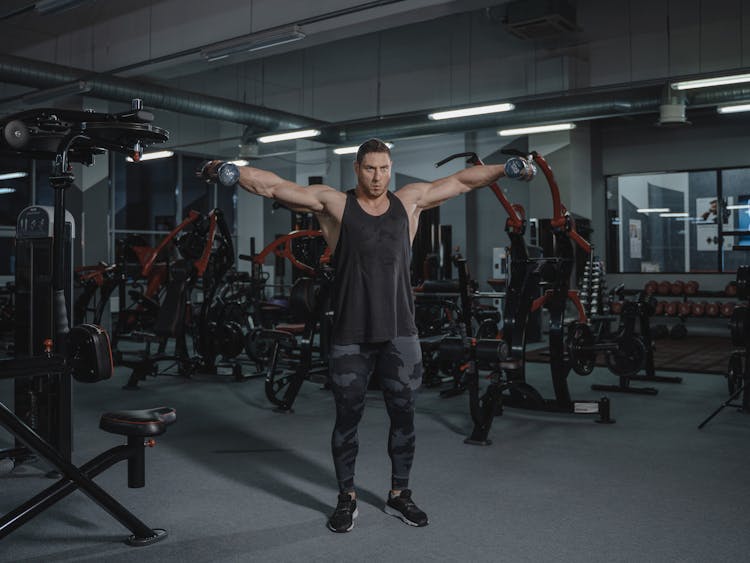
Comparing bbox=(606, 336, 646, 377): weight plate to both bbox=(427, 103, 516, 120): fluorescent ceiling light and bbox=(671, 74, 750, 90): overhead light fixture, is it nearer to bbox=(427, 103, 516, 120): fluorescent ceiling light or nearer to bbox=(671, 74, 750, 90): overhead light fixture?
bbox=(671, 74, 750, 90): overhead light fixture

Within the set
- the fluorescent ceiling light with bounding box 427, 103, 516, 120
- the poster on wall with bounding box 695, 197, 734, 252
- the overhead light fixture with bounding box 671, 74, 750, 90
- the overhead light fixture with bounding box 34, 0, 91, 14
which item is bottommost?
the poster on wall with bounding box 695, 197, 734, 252

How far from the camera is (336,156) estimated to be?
13484 millimetres

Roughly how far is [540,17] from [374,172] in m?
6.20

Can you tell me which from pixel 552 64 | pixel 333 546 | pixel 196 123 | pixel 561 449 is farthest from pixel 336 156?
pixel 333 546

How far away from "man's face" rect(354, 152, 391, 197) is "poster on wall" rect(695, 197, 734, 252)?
9779 mm

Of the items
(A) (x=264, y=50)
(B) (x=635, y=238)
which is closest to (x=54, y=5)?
(A) (x=264, y=50)

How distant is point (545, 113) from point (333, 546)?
25.0 ft

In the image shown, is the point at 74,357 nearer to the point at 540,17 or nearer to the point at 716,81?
the point at 716,81

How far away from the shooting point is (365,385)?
279 cm

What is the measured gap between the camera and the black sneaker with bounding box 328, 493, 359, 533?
8.76ft

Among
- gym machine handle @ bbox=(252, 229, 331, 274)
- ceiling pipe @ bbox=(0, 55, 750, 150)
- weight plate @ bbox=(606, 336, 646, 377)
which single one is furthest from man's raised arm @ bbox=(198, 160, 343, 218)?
ceiling pipe @ bbox=(0, 55, 750, 150)

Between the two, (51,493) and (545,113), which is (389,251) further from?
(545,113)

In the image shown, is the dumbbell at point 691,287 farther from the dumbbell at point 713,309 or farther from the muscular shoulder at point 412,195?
the muscular shoulder at point 412,195

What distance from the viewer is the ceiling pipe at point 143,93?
25.2 feet
